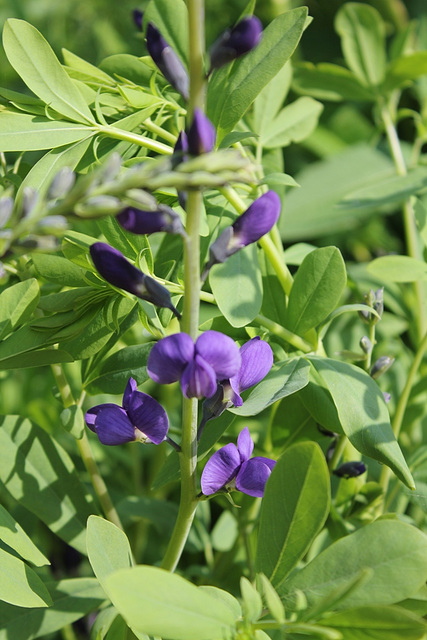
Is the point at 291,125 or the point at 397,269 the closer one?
the point at 397,269

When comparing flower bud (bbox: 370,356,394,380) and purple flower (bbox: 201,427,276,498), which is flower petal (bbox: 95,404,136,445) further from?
flower bud (bbox: 370,356,394,380)

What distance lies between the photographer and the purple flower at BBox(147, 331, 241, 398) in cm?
50

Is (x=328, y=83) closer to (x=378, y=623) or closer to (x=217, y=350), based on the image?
(x=217, y=350)

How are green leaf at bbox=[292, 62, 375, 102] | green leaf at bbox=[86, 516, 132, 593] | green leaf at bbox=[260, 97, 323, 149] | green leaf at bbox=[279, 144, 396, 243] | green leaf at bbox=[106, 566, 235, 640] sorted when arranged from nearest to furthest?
green leaf at bbox=[106, 566, 235, 640] < green leaf at bbox=[86, 516, 132, 593] < green leaf at bbox=[260, 97, 323, 149] < green leaf at bbox=[292, 62, 375, 102] < green leaf at bbox=[279, 144, 396, 243]

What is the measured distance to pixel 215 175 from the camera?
0.47m

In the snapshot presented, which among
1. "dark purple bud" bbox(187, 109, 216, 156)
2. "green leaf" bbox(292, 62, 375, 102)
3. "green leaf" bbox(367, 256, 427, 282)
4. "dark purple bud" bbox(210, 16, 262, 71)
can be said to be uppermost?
"dark purple bud" bbox(210, 16, 262, 71)

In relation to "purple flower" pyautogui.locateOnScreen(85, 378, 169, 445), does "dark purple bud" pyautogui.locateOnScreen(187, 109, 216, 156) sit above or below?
above

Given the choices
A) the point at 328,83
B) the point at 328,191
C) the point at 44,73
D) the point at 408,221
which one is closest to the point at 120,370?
the point at 44,73

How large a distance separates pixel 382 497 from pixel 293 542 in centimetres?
24

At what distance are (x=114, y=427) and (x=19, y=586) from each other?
0.16m

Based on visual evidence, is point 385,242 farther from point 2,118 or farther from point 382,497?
point 2,118

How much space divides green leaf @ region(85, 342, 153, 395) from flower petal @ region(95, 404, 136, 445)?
0.35ft

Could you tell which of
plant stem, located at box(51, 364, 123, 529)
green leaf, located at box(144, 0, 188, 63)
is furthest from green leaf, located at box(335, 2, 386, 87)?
plant stem, located at box(51, 364, 123, 529)

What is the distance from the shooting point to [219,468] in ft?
1.90
